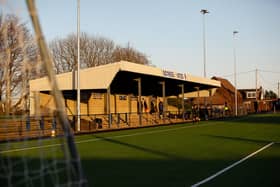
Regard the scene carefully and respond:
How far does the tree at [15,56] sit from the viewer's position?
19.8 feet

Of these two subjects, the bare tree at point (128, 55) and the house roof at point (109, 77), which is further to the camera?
the bare tree at point (128, 55)

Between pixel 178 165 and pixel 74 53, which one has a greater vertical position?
pixel 74 53

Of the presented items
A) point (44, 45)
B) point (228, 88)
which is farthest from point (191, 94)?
point (44, 45)

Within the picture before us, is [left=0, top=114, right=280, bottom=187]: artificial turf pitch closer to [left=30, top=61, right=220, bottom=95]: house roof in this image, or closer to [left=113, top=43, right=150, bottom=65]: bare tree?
[left=30, top=61, right=220, bottom=95]: house roof

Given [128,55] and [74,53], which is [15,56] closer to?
[74,53]

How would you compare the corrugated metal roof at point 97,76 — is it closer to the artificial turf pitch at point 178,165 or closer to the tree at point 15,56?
the artificial turf pitch at point 178,165

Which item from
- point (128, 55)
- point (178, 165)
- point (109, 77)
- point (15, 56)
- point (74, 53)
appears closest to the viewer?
point (15, 56)

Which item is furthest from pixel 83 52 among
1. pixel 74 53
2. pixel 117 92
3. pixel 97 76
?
pixel 97 76

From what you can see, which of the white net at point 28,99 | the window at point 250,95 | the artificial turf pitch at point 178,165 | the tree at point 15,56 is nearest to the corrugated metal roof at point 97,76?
the artificial turf pitch at point 178,165

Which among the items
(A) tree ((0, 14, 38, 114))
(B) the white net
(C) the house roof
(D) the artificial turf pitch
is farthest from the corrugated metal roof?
(A) tree ((0, 14, 38, 114))

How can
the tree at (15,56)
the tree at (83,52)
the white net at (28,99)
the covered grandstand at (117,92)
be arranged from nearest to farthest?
the white net at (28,99)
the tree at (15,56)
the covered grandstand at (117,92)
the tree at (83,52)

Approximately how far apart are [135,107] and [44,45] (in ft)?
135

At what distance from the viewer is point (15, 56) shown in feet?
24.1

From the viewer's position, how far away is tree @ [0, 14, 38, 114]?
6031mm
